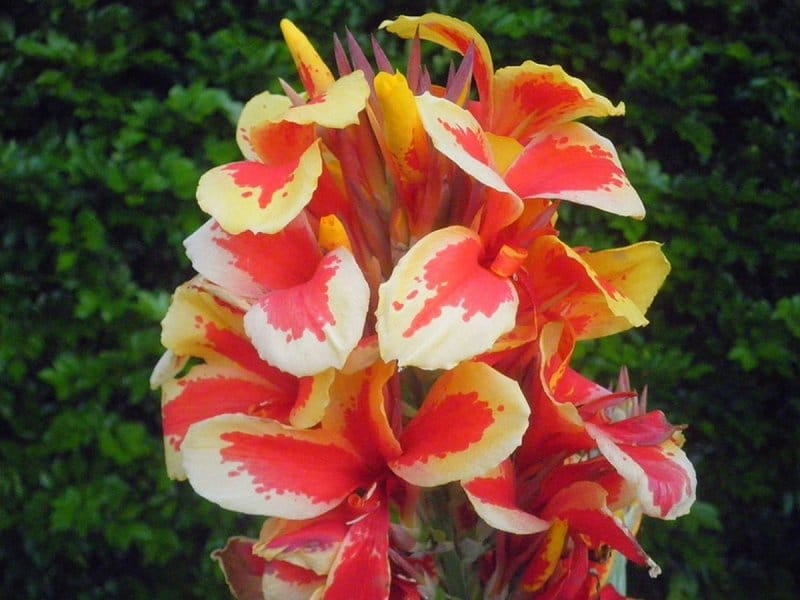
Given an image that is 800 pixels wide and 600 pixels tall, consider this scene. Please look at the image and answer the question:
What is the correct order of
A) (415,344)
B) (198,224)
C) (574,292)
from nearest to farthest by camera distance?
(415,344) < (574,292) < (198,224)

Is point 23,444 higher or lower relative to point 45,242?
lower

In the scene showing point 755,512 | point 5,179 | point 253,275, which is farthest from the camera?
point 755,512

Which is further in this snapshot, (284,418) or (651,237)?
(651,237)

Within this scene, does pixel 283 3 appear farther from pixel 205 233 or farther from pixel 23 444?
pixel 205 233

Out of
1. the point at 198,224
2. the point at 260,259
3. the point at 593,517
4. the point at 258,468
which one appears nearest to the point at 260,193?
the point at 260,259

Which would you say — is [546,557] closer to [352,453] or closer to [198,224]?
[352,453]

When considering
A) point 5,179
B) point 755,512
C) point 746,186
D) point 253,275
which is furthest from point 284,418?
point 755,512
